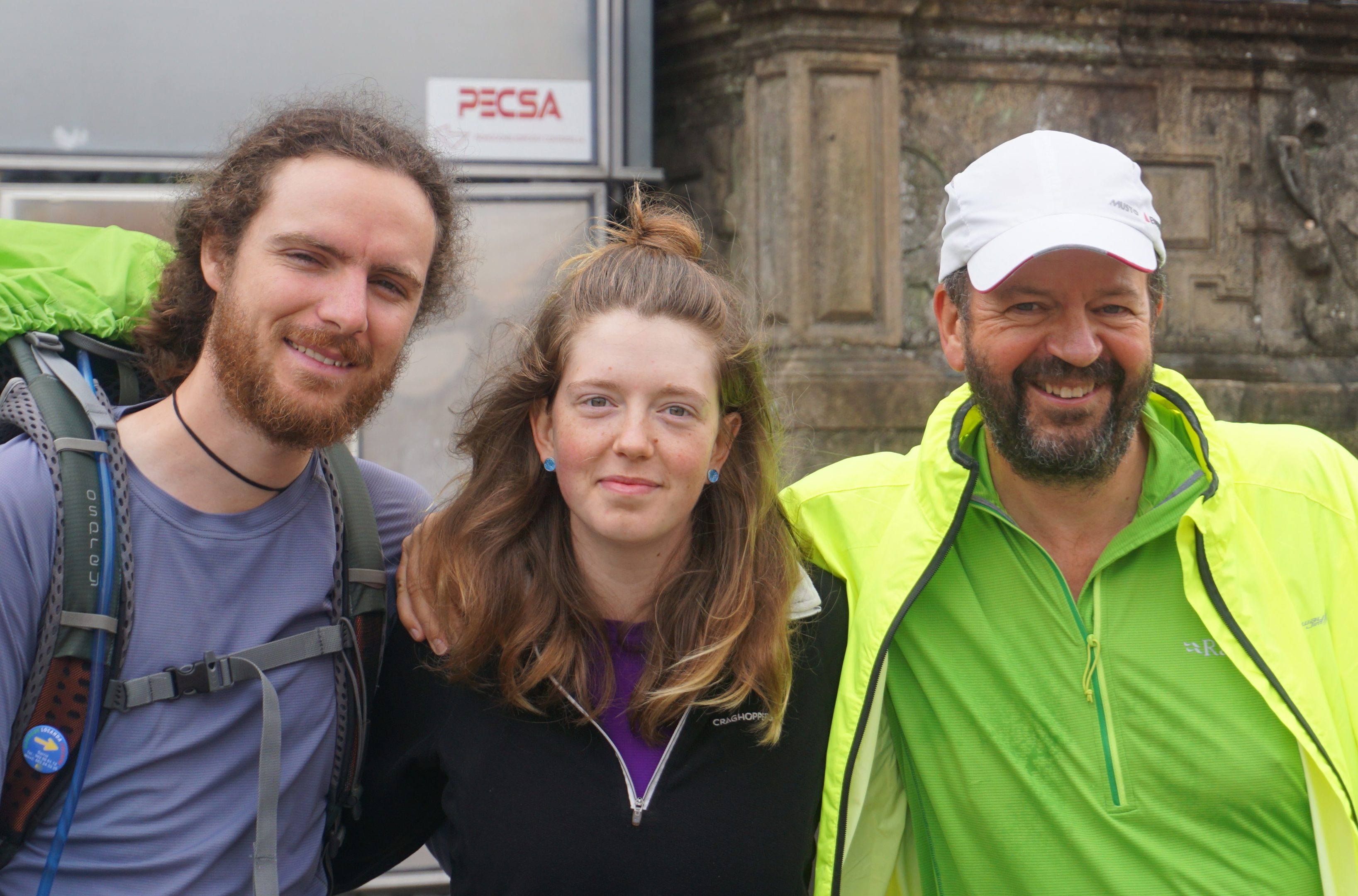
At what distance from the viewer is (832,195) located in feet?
18.1

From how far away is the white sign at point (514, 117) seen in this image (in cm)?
534

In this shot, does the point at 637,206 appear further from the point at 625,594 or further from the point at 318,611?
the point at 318,611

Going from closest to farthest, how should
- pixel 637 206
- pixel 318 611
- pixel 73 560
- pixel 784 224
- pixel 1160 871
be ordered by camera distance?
pixel 73 560
pixel 1160 871
pixel 318 611
pixel 637 206
pixel 784 224

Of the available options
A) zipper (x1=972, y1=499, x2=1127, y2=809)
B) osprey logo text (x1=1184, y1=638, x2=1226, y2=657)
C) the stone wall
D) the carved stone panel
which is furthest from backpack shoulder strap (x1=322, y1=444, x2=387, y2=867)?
the carved stone panel

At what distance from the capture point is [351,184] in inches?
90.4

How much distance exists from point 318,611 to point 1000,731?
4.17ft

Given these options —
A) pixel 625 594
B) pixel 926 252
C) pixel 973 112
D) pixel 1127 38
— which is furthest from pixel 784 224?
pixel 625 594

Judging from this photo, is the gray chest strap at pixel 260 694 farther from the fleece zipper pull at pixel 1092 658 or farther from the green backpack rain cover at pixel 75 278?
the fleece zipper pull at pixel 1092 658

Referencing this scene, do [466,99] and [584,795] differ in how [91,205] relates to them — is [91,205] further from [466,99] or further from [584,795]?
[584,795]

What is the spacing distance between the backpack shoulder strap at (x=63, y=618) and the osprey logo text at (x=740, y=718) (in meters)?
1.03

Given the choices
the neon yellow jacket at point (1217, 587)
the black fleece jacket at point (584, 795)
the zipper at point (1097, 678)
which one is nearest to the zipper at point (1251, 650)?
the neon yellow jacket at point (1217, 587)

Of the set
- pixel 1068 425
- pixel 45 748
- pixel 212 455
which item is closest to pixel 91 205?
pixel 212 455

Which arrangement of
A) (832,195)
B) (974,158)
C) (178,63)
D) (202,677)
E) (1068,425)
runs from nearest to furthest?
(202,677), (1068,425), (178,63), (832,195), (974,158)

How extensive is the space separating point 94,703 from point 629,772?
0.90m
